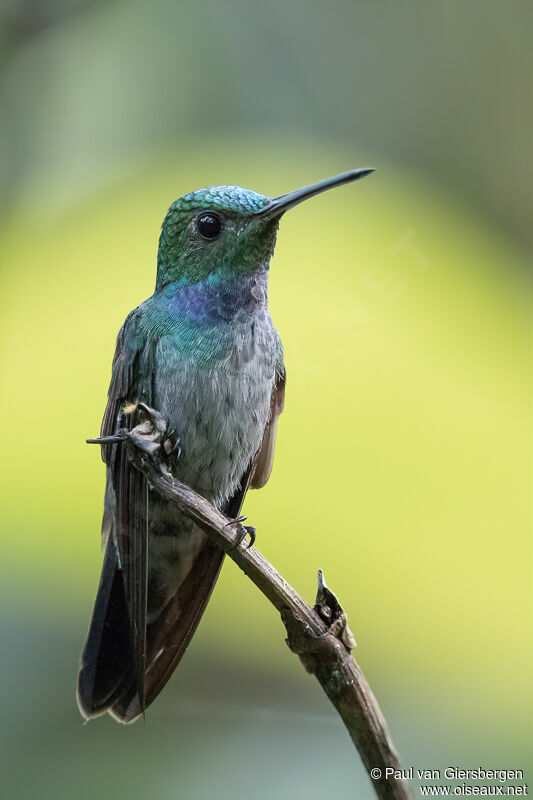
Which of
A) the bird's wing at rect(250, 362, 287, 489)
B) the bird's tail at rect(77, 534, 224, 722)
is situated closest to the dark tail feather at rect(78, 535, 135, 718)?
the bird's tail at rect(77, 534, 224, 722)

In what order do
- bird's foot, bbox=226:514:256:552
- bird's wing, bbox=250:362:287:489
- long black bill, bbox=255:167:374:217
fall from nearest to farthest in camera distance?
long black bill, bbox=255:167:374:217, bird's foot, bbox=226:514:256:552, bird's wing, bbox=250:362:287:489

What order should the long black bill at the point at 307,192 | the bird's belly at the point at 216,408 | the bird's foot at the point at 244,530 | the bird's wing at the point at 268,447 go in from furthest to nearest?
the bird's wing at the point at 268,447, the bird's belly at the point at 216,408, the bird's foot at the point at 244,530, the long black bill at the point at 307,192

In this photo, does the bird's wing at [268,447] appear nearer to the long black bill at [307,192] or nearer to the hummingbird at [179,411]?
the hummingbird at [179,411]

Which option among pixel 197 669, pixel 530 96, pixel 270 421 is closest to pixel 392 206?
pixel 530 96

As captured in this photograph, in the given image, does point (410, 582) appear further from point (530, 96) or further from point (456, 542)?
point (530, 96)

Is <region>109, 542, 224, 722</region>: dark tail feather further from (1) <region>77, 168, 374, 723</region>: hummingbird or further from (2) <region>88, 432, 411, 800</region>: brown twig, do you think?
(2) <region>88, 432, 411, 800</region>: brown twig

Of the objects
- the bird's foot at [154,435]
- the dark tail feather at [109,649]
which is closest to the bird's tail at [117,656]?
the dark tail feather at [109,649]
